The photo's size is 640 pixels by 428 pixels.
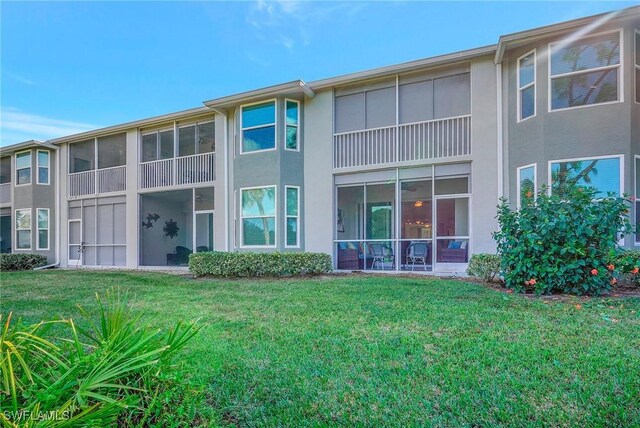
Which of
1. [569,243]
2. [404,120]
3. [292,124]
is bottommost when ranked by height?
[569,243]

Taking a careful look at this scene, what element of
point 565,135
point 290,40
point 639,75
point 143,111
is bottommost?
point 565,135

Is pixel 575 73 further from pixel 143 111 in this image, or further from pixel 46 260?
pixel 46 260

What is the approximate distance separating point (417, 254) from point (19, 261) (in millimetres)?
16804

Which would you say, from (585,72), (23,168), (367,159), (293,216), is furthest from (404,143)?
(23,168)

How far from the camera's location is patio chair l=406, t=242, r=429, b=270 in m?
11.0

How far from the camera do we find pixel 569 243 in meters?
6.34

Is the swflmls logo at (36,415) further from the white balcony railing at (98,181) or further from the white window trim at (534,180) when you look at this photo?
the white balcony railing at (98,181)

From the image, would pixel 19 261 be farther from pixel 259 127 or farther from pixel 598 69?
pixel 598 69

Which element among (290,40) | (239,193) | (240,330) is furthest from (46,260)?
(240,330)

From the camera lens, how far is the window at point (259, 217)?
1209 centimetres

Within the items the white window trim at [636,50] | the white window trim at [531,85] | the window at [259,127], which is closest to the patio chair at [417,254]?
the white window trim at [531,85]

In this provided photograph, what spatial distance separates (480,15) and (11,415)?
13.3 metres

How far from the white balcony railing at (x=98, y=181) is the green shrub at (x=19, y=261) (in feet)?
10.5

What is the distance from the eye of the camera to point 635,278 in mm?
7203
